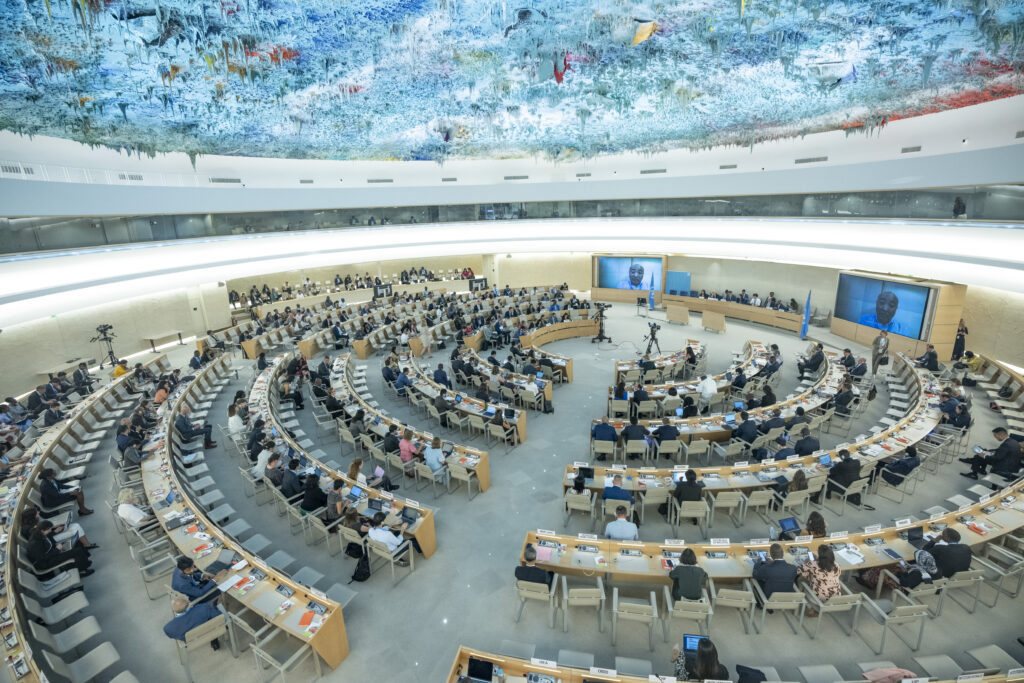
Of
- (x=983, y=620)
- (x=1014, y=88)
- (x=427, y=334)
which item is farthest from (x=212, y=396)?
(x=1014, y=88)

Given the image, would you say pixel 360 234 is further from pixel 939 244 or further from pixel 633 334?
pixel 939 244

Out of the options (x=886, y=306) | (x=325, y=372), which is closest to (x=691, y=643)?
(x=325, y=372)

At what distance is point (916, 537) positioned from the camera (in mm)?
6738

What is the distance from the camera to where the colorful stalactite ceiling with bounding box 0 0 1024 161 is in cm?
885

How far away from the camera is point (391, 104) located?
14977 mm

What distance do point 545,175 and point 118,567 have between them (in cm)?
2579

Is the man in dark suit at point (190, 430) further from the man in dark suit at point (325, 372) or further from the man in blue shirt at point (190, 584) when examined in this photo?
the man in blue shirt at point (190, 584)

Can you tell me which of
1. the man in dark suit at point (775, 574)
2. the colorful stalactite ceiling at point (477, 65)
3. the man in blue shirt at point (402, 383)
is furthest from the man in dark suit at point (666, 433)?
the colorful stalactite ceiling at point (477, 65)

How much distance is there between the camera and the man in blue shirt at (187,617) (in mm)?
5707

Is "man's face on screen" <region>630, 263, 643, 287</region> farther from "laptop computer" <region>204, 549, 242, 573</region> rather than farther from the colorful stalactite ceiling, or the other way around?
"laptop computer" <region>204, 549, 242, 573</region>

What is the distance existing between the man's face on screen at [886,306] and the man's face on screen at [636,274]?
12.1 metres

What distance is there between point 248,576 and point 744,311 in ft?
78.5

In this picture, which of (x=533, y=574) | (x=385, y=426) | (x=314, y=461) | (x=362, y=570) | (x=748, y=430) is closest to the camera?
(x=533, y=574)

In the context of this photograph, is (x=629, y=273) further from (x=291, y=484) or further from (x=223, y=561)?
(x=223, y=561)
